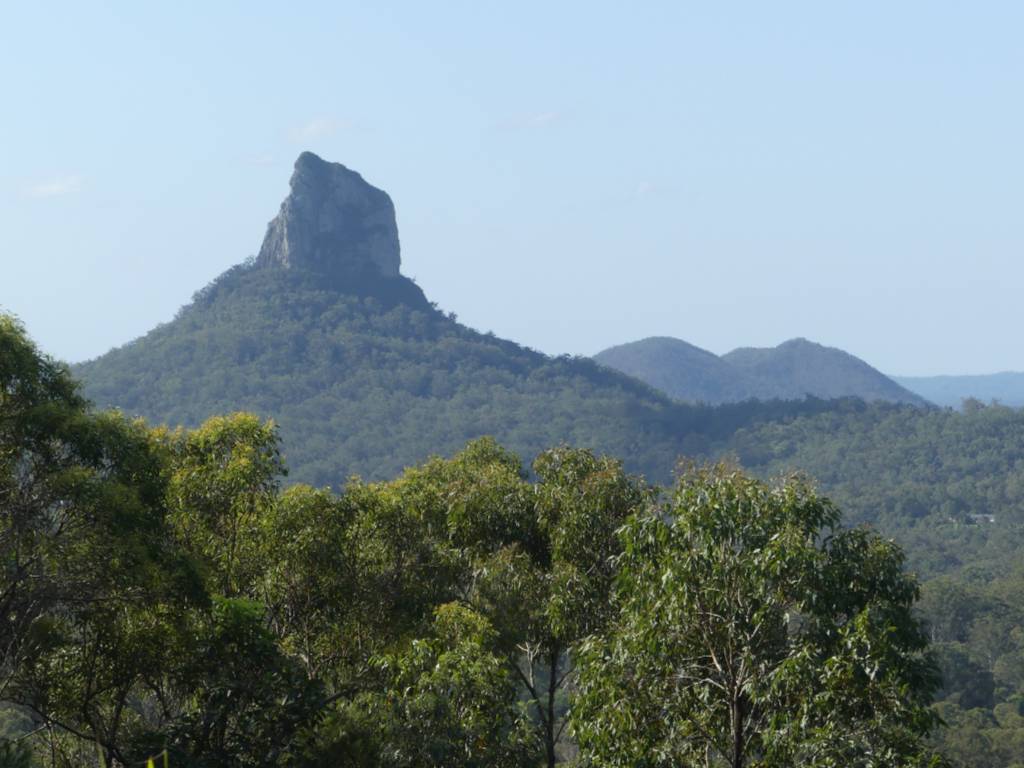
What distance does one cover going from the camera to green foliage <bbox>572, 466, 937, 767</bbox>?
980 cm

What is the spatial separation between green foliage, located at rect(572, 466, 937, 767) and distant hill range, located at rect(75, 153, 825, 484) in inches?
4457

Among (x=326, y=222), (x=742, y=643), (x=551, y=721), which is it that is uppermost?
(x=326, y=222)

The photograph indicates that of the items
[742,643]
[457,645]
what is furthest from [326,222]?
[742,643]

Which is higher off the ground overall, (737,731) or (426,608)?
(426,608)

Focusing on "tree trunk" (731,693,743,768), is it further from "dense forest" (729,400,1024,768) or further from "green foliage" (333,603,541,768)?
"dense forest" (729,400,1024,768)

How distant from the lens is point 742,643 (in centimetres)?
1037

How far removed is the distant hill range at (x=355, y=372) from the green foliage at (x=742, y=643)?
113 metres

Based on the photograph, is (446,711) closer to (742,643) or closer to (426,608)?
(742,643)

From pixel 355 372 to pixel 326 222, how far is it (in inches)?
977

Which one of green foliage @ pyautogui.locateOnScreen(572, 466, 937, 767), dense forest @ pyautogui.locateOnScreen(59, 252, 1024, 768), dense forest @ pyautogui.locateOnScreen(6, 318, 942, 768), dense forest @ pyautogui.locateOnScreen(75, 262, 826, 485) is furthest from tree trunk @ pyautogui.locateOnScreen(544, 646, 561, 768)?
dense forest @ pyautogui.locateOnScreen(75, 262, 826, 485)

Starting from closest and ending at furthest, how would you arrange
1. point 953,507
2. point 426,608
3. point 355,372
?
point 426,608 → point 953,507 → point 355,372

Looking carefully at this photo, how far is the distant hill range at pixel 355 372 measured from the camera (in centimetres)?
13962

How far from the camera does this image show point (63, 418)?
34.8 ft

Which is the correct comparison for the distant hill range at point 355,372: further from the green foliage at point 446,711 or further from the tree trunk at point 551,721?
the green foliage at point 446,711
